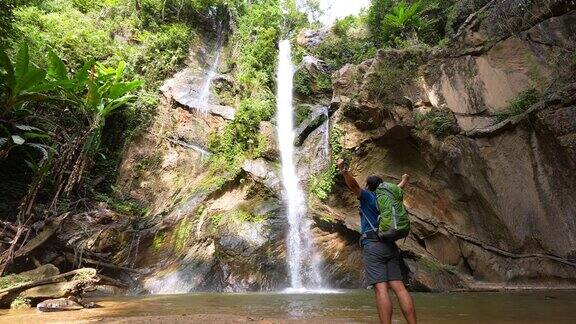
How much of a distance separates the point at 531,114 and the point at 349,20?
37.3 feet

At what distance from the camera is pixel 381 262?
351cm

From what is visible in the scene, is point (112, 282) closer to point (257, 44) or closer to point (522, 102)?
point (522, 102)

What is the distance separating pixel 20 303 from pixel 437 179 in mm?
8965

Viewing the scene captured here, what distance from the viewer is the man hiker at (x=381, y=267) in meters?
3.27

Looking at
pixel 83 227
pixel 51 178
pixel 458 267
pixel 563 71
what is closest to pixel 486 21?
pixel 563 71

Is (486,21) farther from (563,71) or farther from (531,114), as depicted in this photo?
(531,114)

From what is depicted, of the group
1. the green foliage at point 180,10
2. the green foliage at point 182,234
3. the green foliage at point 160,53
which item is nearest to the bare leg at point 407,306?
the green foliage at point 182,234

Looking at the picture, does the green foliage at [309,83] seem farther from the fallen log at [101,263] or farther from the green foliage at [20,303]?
the green foliage at [20,303]

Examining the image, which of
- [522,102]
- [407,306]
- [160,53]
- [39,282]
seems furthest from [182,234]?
[160,53]

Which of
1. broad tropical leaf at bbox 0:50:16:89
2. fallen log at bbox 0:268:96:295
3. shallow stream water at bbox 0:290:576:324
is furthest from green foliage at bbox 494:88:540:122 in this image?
broad tropical leaf at bbox 0:50:16:89

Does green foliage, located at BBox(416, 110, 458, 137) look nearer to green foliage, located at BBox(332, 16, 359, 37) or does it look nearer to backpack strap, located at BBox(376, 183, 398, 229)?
backpack strap, located at BBox(376, 183, 398, 229)

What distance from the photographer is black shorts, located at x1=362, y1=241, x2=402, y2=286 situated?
11.3ft

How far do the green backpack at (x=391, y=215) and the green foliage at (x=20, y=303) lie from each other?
17.3ft

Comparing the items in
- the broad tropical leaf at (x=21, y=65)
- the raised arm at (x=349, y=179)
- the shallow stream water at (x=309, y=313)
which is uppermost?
the broad tropical leaf at (x=21, y=65)
